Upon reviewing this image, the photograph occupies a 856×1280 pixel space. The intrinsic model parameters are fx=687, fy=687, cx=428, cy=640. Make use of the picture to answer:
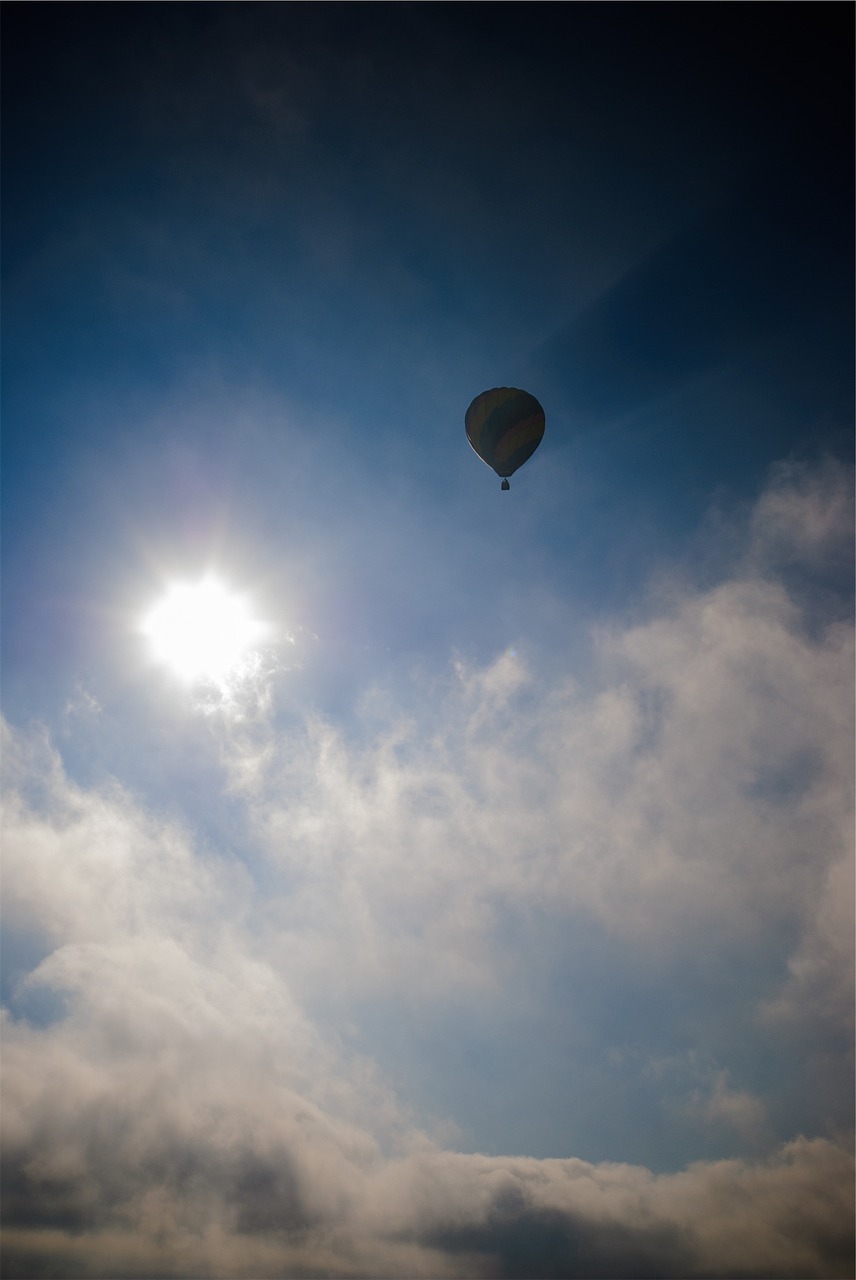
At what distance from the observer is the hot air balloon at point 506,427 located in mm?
43656

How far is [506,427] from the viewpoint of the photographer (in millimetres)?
43938

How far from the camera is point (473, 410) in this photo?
45.0m

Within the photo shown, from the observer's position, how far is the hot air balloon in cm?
4366

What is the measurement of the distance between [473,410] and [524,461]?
4714 millimetres

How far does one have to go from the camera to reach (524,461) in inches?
1794
